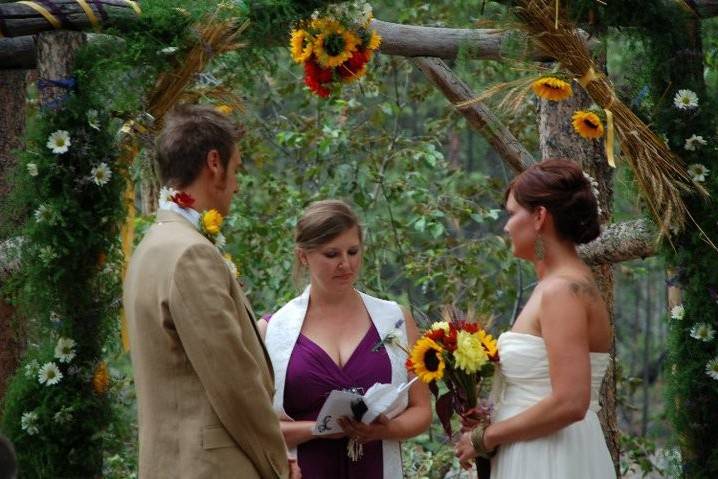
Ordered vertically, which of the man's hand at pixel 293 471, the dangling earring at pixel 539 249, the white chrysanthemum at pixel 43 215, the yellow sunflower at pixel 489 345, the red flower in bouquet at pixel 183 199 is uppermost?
the white chrysanthemum at pixel 43 215

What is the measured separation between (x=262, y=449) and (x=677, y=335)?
6.25ft

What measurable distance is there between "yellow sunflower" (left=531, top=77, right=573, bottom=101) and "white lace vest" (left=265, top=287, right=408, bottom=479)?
91 cm

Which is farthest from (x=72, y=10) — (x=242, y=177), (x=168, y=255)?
(x=242, y=177)

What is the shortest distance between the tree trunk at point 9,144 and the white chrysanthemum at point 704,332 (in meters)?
2.76

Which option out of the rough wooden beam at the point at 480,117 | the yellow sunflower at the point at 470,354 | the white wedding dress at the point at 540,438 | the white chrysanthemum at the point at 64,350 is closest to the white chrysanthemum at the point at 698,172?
the white wedding dress at the point at 540,438

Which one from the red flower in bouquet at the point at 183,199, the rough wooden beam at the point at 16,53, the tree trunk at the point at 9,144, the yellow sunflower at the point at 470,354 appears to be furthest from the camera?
the tree trunk at the point at 9,144

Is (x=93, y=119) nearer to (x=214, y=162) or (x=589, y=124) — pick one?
(x=214, y=162)

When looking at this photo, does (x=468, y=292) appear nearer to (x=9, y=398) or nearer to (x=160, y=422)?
(x=9, y=398)

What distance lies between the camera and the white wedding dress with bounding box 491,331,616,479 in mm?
3207

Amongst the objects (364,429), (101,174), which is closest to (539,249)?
(364,429)

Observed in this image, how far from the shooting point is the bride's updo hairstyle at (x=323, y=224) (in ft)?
12.3

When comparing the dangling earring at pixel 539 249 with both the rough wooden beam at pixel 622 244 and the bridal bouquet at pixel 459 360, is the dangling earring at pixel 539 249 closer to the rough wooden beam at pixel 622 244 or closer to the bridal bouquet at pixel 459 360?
the bridal bouquet at pixel 459 360

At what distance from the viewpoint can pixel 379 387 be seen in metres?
3.53

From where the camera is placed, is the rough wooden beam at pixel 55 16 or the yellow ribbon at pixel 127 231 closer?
the rough wooden beam at pixel 55 16
